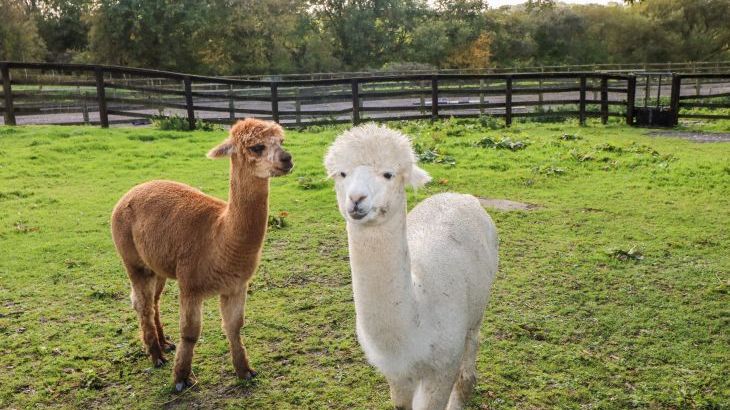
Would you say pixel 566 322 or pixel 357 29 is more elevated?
pixel 357 29

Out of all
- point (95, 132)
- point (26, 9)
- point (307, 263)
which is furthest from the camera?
point (26, 9)

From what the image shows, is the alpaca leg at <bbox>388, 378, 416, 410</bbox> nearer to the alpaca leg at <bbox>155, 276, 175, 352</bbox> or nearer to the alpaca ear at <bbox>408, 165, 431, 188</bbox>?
the alpaca ear at <bbox>408, 165, 431, 188</bbox>

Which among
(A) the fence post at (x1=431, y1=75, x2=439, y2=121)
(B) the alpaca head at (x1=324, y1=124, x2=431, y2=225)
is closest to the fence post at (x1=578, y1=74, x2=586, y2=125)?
(A) the fence post at (x1=431, y1=75, x2=439, y2=121)

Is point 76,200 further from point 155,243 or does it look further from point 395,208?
point 395,208

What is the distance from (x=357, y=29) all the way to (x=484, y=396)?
128 ft

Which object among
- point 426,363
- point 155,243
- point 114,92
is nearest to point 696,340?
point 426,363

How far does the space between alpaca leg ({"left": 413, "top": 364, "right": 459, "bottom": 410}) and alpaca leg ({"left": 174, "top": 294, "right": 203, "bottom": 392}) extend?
1587 mm

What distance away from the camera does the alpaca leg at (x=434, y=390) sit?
2.87m

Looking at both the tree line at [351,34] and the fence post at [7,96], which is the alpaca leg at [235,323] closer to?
the fence post at [7,96]

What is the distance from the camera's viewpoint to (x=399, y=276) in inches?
105

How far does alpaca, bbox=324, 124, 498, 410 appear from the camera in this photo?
2.52 m

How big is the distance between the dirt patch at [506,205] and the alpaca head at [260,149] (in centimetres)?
439

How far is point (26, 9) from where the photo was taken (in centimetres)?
3822

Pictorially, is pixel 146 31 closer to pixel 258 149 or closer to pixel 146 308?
pixel 146 308
